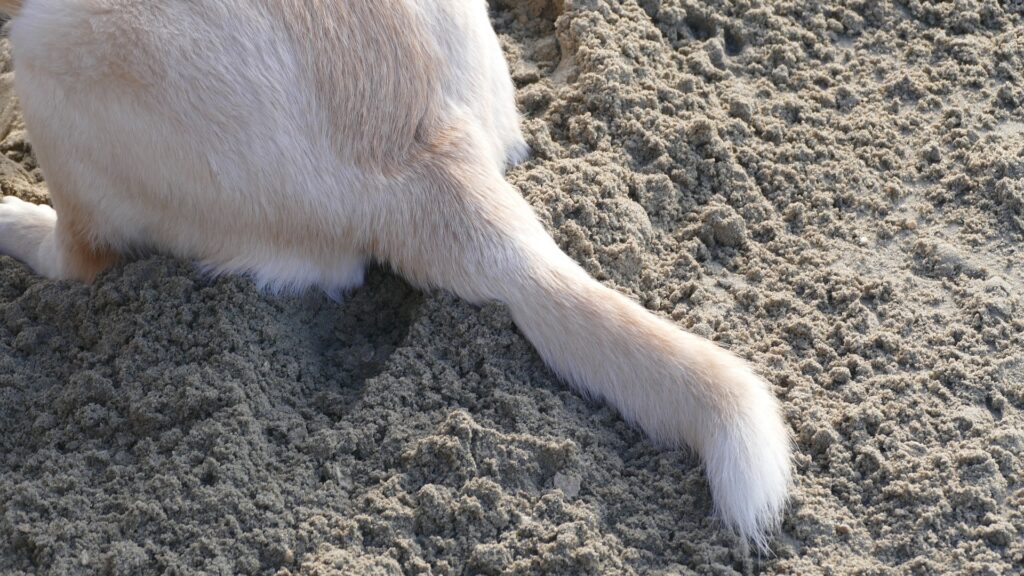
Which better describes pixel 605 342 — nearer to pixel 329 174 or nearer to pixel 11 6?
pixel 329 174

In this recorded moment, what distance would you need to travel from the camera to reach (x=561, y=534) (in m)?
2.74

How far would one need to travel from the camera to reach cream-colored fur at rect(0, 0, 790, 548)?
9.57 ft

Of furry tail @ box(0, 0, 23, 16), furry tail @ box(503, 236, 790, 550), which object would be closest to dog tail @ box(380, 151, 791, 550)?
furry tail @ box(503, 236, 790, 550)

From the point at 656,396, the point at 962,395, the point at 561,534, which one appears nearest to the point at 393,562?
the point at 561,534

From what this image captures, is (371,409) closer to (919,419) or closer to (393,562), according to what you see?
(393,562)

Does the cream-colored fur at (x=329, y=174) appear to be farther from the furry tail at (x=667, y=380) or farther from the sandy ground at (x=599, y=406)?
the sandy ground at (x=599, y=406)

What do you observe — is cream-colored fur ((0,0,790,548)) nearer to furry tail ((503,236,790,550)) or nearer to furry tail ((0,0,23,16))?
furry tail ((503,236,790,550))

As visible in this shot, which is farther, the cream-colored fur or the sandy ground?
the cream-colored fur

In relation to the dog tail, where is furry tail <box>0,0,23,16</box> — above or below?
above

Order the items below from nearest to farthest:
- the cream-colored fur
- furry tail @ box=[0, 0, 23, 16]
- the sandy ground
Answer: the sandy ground, the cream-colored fur, furry tail @ box=[0, 0, 23, 16]

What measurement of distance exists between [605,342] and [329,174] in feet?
2.75

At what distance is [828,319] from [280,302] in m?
1.56

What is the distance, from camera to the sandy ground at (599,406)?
109 inches

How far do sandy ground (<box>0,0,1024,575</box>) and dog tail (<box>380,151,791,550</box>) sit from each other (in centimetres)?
8
